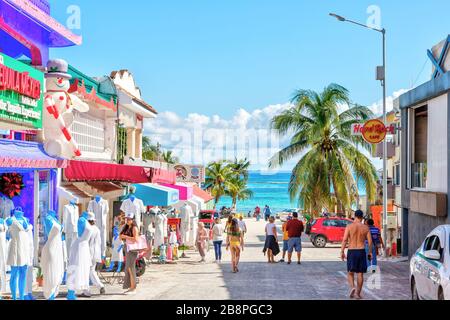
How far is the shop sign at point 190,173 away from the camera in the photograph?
40938 millimetres

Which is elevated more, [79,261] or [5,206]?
[5,206]

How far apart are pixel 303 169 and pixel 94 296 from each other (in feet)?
90.3

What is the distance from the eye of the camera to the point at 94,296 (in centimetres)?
1627

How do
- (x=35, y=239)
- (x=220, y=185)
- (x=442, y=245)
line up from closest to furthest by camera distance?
(x=442, y=245) < (x=35, y=239) < (x=220, y=185)

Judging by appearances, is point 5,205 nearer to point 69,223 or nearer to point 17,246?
point 69,223

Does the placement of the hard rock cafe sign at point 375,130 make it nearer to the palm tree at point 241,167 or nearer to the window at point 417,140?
the window at point 417,140

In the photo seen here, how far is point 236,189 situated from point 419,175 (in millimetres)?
55513

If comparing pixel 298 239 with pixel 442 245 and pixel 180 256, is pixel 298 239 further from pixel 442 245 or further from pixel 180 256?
pixel 442 245

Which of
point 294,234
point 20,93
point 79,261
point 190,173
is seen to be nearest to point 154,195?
point 294,234

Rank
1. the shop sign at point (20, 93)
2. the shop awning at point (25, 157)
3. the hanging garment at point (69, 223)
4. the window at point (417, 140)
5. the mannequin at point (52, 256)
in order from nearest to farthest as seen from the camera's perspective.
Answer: the mannequin at point (52, 256)
the shop awning at point (25, 157)
the shop sign at point (20, 93)
the hanging garment at point (69, 223)
the window at point (417, 140)

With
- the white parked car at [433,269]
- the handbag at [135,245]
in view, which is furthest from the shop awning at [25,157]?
the white parked car at [433,269]

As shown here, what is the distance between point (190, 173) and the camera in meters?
41.1

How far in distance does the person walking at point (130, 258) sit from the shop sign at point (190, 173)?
24104 mm
